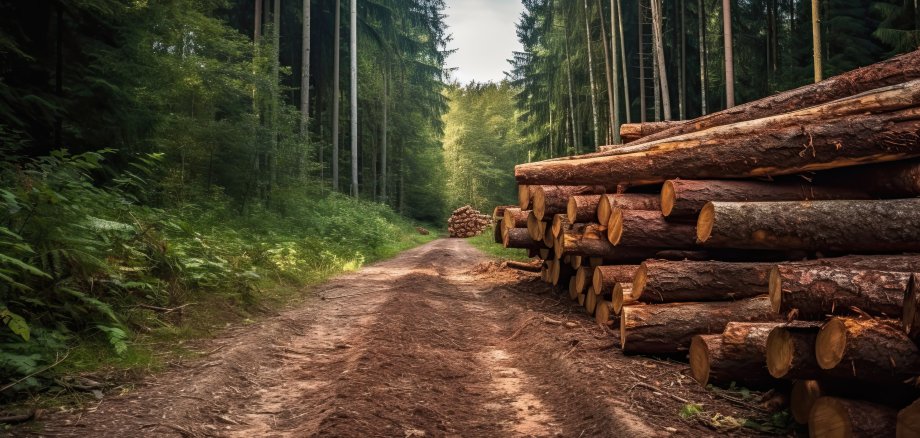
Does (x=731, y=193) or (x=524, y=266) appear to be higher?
(x=731, y=193)

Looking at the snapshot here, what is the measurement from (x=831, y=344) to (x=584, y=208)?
13.9 feet

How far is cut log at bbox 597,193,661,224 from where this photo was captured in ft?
20.6

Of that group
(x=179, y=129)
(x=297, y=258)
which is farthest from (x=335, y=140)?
(x=297, y=258)

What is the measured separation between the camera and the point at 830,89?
6195 mm

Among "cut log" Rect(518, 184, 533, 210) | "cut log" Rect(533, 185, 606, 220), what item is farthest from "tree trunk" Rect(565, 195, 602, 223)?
"cut log" Rect(518, 184, 533, 210)

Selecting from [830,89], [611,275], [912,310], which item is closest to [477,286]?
[611,275]

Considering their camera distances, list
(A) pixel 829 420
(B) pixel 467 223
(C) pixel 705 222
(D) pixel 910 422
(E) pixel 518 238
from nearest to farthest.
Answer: (D) pixel 910 422 < (A) pixel 829 420 < (C) pixel 705 222 < (E) pixel 518 238 < (B) pixel 467 223

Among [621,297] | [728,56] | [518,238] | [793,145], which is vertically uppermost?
[728,56]

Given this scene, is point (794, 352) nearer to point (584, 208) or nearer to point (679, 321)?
point (679, 321)

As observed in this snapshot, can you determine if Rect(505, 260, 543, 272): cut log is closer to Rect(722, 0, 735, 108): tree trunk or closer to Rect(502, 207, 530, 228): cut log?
Rect(502, 207, 530, 228): cut log

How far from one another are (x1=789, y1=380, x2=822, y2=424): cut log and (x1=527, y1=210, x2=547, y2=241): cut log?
512 cm

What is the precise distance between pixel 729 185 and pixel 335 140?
19567 mm

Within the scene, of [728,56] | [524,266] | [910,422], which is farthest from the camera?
[728,56]

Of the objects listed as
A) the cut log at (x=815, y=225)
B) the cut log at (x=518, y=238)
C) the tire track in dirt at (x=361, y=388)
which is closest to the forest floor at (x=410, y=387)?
the tire track in dirt at (x=361, y=388)
